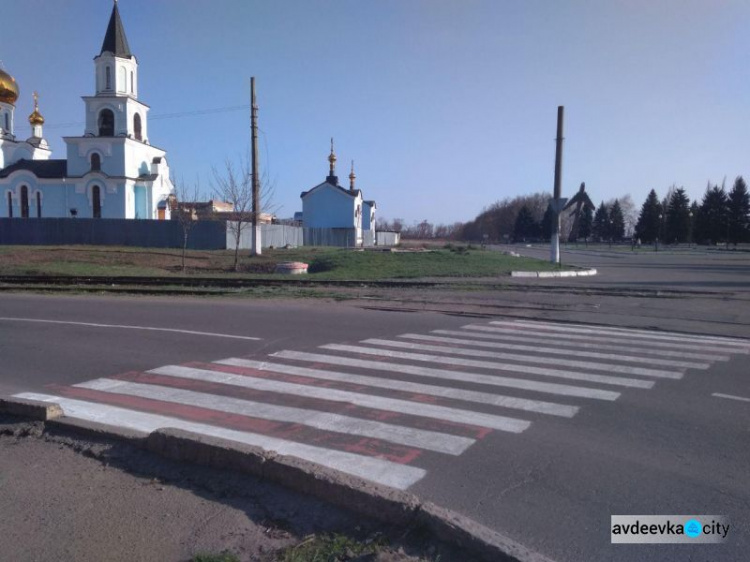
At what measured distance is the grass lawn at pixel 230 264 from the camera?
1081 inches

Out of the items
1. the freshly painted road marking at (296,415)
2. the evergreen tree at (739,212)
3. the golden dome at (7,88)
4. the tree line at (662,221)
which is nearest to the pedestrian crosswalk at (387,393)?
the freshly painted road marking at (296,415)

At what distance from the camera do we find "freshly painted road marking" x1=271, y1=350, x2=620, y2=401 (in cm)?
767

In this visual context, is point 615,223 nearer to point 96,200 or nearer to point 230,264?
point 96,200

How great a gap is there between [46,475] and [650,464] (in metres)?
4.88

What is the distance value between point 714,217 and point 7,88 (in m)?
83.7

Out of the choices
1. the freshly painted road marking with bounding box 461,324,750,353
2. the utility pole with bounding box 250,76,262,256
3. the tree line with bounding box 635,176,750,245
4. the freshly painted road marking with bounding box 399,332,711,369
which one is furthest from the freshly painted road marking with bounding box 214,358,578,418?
the tree line with bounding box 635,176,750,245

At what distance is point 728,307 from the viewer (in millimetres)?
17281

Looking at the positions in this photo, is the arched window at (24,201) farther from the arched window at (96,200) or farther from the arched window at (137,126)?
the arched window at (137,126)

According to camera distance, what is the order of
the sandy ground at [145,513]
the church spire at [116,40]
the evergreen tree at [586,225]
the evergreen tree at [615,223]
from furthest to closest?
the evergreen tree at [615,223] < the evergreen tree at [586,225] < the church spire at [116,40] < the sandy ground at [145,513]

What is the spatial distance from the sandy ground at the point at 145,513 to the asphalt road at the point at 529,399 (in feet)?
3.02

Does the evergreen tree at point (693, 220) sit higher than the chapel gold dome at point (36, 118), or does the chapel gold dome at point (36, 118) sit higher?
the chapel gold dome at point (36, 118)

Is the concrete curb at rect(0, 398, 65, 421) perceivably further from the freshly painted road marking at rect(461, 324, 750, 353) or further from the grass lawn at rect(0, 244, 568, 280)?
the grass lawn at rect(0, 244, 568, 280)

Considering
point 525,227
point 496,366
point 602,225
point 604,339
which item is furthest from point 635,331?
point 525,227

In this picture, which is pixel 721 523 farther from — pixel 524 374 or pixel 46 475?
pixel 46 475
